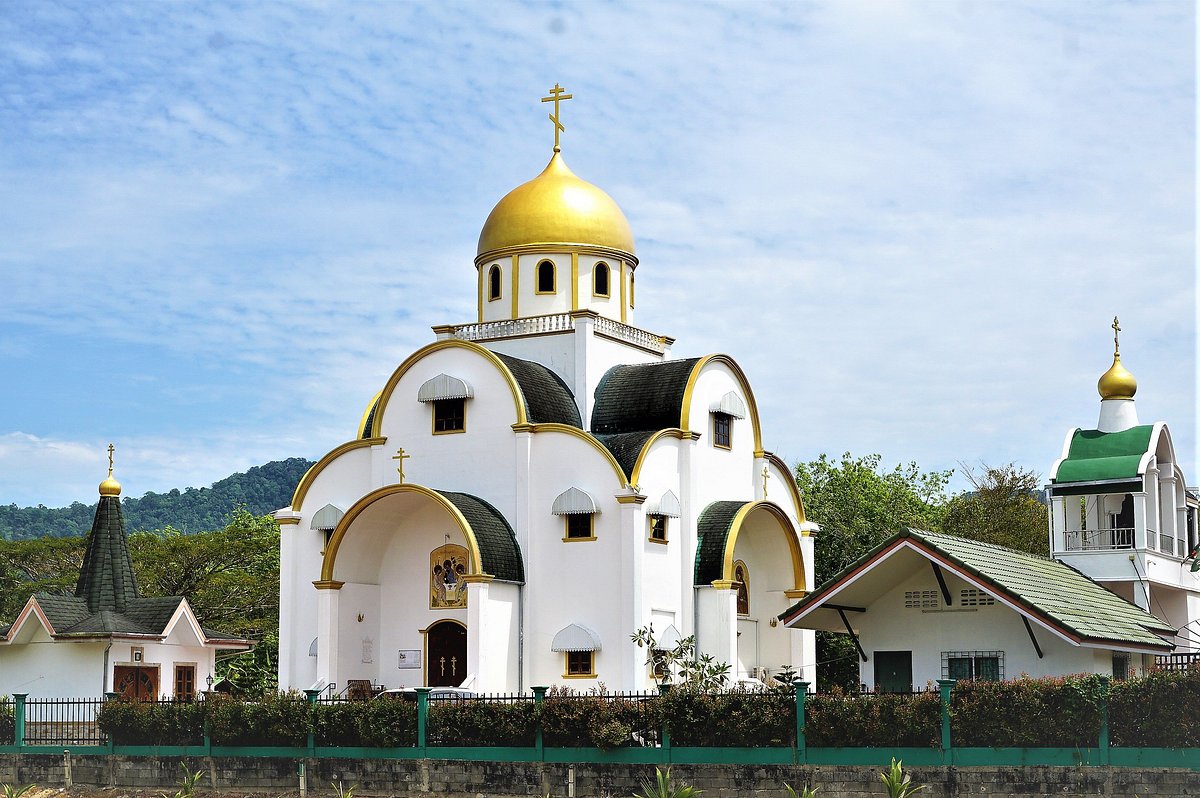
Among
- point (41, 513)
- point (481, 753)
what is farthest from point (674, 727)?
point (41, 513)

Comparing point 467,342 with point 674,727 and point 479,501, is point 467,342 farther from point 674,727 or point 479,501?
point 674,727

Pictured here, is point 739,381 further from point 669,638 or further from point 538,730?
point 538,730

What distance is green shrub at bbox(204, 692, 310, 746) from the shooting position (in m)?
23.3

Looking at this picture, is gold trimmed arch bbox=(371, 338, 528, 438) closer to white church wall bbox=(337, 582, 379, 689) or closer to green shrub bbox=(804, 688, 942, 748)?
white church wall bbox=(337, 582, 379, 689)

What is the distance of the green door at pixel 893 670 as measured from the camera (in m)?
22.8

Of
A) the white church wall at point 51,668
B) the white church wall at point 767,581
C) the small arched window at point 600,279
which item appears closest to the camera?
the white church wall at point 767,581

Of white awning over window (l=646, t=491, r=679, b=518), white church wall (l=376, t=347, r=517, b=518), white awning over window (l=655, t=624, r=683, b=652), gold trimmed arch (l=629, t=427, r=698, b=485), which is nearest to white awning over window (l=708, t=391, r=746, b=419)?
gold trimmed arch (l=629, t=427, r=698, b=485)

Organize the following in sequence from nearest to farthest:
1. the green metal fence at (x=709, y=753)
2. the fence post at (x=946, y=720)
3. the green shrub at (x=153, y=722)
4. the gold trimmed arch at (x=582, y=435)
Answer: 1. the green metal fence at (x=709, y=753)
2. the fence post at (x=946, y=720)
3. the green shrub at (x=153, y=722)
4. the gold trimmed arch at (x=582, y=435)

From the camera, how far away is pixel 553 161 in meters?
34.7

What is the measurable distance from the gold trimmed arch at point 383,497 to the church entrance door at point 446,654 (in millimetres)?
1414

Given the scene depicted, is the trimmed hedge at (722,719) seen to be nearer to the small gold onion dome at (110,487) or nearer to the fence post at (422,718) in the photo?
the fence post at (422,718)

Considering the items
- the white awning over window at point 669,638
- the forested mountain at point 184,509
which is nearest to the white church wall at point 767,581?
the white awning over window at point 669,638

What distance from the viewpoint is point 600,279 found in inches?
1332

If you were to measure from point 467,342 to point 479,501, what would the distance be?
10.6 feet
